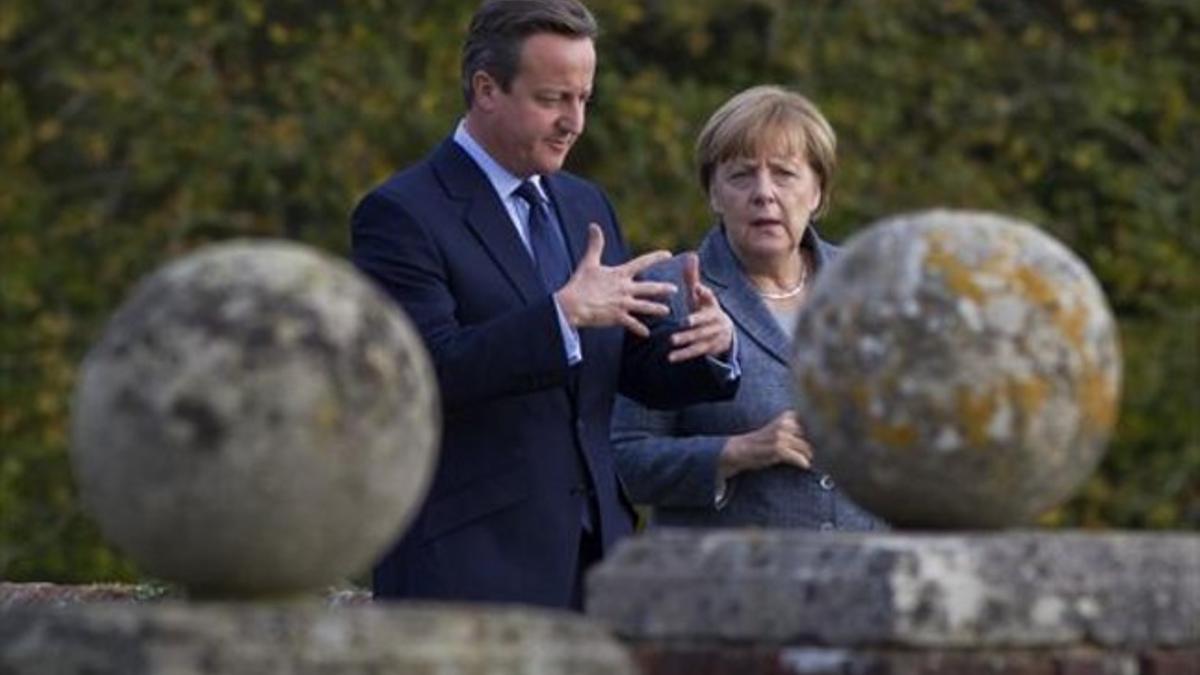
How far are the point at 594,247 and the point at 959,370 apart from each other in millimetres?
1601

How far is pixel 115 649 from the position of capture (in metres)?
3.97

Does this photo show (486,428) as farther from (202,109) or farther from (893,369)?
(202,109)

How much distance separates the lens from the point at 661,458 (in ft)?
21.5

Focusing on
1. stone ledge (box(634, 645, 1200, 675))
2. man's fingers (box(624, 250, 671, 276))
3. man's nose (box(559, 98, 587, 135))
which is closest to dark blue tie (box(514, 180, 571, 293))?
man's nose (box(559, 98, 587, 135))

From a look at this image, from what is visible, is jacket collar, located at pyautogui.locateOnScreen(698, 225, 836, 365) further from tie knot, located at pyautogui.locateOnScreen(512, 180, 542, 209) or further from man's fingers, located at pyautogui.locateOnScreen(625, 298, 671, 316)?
man's fingers, located at pyautogui.locateOnScreen(625, 298, 671, 316)

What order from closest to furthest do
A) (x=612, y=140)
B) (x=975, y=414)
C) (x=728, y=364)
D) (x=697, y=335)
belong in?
(x=975, y=414), (x=697, y=335), (x=728, y=364), (x=612, y=140)

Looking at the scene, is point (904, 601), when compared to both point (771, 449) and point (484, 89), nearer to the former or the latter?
point (771, 449)

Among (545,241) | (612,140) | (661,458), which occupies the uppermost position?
(545,241)

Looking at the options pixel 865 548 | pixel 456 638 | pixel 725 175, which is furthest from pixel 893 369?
pixel 725 175

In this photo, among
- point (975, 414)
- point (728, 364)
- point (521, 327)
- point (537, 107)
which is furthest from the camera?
point (537, 107)

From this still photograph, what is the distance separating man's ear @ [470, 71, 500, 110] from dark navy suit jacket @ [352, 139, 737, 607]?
0.11 meters

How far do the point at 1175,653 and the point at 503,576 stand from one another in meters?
1.81

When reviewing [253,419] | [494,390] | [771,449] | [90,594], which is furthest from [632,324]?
[90,594]

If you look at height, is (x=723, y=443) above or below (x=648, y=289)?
below
